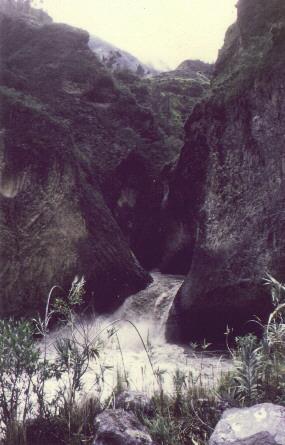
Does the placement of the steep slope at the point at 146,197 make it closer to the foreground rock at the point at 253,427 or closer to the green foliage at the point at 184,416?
the green foliage at the point at 184,416

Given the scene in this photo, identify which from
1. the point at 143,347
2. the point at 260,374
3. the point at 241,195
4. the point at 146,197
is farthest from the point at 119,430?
the point at 146,197

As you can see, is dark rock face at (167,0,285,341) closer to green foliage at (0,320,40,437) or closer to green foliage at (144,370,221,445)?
green foliage at (144,370,221,445)

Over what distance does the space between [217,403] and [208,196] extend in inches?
356

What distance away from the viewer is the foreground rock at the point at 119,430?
6.07 meters

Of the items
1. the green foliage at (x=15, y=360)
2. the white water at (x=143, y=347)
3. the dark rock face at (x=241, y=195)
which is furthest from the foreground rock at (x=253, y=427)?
the dark rock face at (x=241, y=195)

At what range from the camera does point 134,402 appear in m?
7.20

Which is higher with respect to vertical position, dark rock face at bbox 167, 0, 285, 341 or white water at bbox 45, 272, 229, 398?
dark rock face at bbox 167, 0, 285, 341

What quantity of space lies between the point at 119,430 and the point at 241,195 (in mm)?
9287

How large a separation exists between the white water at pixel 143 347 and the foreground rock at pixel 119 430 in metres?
2.94

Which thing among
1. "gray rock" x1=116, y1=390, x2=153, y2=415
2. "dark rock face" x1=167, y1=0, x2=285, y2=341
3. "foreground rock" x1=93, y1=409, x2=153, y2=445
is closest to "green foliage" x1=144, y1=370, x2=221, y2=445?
"gray rock" x1=116, y1=390, x2=153, y2=415

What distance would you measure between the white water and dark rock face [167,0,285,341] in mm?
999

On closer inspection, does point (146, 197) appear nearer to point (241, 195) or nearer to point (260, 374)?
point (241, 195)

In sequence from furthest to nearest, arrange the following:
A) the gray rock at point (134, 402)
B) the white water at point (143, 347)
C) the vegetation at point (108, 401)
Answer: the white water at point (143, 347), the gray rock at point (134, 402), the vegetation at point (108, 401)

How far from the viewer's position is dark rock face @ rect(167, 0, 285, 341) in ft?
41.4
